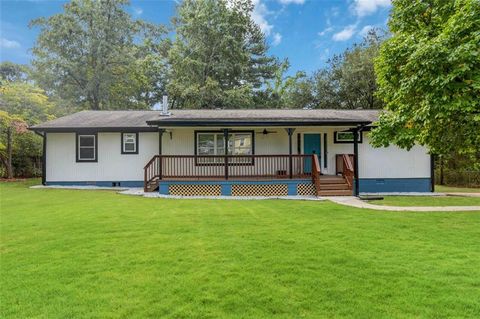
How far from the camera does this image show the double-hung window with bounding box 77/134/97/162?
1430 cm

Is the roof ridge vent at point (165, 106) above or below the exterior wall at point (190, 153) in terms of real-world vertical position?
above

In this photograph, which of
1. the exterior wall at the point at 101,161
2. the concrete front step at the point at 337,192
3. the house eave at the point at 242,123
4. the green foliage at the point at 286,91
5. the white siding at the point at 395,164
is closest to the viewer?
the concrete front step at the point at 337,192

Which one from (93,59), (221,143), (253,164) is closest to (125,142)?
(221,143)

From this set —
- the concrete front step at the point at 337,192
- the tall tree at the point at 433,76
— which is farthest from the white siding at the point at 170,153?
the tall tree at the point at 433,76

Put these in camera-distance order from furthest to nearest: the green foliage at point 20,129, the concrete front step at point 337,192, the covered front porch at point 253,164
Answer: the green foliage at point 20,129 → the covered front porch at point 253,164 → the concrete front step at point 337,192

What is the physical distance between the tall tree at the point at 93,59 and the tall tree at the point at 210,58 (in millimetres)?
3174

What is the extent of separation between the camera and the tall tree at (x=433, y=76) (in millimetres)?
7320

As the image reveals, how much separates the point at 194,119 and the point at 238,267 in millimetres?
8907

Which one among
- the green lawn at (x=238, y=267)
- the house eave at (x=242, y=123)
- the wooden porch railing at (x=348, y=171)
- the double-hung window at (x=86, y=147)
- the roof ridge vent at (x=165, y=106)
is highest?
the roof ridge vent at (x=165, y=106)

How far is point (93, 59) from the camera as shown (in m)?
27.3

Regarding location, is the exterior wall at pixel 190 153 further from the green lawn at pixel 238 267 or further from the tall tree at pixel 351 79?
the tall tree at pixel 351 79

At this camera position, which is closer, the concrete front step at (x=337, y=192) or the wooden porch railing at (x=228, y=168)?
the concrete front step at (x=337, y=192)

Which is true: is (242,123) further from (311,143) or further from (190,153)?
(311,143)

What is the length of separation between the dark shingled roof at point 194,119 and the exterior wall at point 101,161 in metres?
0.54
